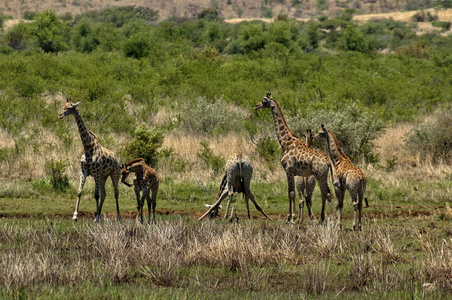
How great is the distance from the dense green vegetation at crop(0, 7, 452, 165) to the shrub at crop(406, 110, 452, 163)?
1.25m

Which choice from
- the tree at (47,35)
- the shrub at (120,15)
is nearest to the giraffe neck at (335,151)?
the tree at (47,35)

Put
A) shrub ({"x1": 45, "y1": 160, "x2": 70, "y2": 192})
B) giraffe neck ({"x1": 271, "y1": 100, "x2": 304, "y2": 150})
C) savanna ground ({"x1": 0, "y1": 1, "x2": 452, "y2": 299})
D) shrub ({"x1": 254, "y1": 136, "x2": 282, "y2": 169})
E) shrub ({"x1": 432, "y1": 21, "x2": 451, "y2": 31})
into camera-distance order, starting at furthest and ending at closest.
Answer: shrub ({"x1": 432, "y1": 21, "x2": 451, "y2": 31})
shrub ({"x1": 254, "y1": 136, "x2": 282, "y2": 169})
shrub ({"x1": 45, "y1": 160, "x2": 70, "y2": 192})
giraffe neck ({"x1": 271, "y1": 100, "x2": 304, "y2": 150})
savanna ground ({"x1": 0, "y1": 1, "x2": 452, "y2": 299})

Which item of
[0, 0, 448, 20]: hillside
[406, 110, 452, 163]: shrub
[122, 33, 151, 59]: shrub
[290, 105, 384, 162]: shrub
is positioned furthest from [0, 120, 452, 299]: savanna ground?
[0, 0, 448, 20]: hillside

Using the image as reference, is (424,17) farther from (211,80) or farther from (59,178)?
(59,178)

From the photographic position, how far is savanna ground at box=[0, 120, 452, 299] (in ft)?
27.8

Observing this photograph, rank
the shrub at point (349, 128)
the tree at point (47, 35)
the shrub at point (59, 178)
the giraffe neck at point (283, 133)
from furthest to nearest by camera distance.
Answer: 1. the tree at point (47, 35)
2. the shrub at point (349, 128)
3. the shrub at point (59, 178)
4. the giraffe neck at point (283, 133)

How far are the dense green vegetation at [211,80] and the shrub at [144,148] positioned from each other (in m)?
2.65

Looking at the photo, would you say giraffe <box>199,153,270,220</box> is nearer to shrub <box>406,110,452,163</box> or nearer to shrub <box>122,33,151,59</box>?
shrub <box>406,110,452,163</box>

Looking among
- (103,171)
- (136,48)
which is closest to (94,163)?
(103,171)

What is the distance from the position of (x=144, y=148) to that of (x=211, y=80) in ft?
50.0

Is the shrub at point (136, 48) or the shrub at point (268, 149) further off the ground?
the shrub at point (136, 48)

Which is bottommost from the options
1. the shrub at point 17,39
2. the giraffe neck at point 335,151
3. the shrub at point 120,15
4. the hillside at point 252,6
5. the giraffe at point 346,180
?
the giraffe at point 346,180

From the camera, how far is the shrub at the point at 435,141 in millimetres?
20469

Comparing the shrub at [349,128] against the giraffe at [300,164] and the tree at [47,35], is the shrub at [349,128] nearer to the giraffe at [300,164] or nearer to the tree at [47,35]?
the giraffe at [300,164]
